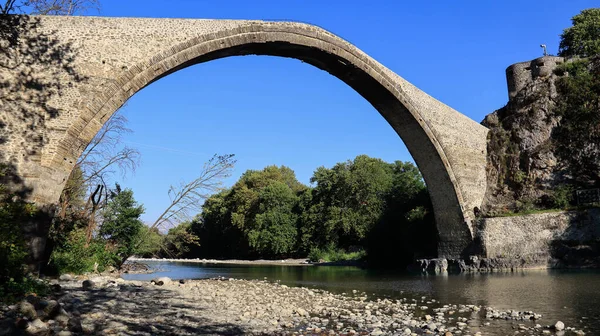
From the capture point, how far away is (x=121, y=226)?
1766 cm

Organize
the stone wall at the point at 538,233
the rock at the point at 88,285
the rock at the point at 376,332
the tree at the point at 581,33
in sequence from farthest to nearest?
the tree at the point at 581,33
the stone wall at the point at 538,233
the rock at the point at 88,285
the rock at the point at 376,332

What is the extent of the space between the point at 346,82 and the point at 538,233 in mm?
9742

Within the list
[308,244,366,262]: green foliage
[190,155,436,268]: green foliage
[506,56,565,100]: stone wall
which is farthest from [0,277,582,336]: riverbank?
[308,244,366,262]: green foliage

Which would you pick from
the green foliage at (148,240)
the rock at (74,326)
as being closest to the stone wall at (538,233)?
the green foliage at (148,240)

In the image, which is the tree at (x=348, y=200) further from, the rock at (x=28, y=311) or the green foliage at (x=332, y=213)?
the rock at (x=28, y=311)

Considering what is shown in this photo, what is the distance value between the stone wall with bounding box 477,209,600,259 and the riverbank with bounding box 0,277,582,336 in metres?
10.5

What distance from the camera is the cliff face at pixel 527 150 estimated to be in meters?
20.6

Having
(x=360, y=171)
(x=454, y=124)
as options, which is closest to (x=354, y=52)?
(x=454, y=124)

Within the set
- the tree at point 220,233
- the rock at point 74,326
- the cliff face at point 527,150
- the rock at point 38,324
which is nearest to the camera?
the rock at point 38,324

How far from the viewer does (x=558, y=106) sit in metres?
21.1

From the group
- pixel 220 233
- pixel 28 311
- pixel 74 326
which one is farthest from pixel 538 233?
pixel 220 233

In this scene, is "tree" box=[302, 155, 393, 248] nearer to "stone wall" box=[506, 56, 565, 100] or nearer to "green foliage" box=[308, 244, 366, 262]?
"green foliage" box=[308, 244, 366, 262]

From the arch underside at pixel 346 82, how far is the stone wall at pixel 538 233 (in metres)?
1.18

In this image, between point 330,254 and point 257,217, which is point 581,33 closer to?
point 330,254
